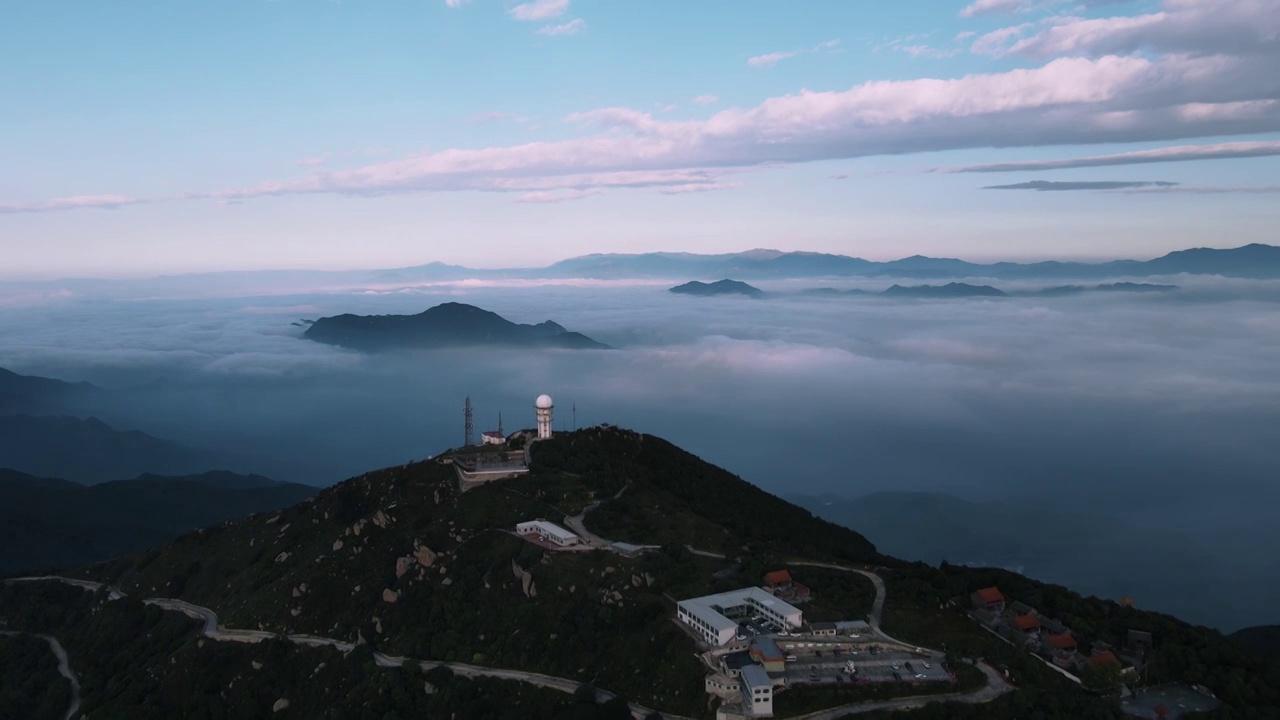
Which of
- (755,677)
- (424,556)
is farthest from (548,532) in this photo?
(755,677)

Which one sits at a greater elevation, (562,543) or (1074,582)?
(562,543)


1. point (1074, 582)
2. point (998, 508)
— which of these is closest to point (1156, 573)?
point (1074, 582)

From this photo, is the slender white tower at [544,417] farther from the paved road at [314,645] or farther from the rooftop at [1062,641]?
the rooftop at [1062,641]

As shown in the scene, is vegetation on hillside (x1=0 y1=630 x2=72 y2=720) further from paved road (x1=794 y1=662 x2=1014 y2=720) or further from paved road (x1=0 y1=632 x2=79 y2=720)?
paved road (x1=794 y1=662 x2=1014 y2=720)

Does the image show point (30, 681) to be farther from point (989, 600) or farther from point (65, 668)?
point (989, 600)

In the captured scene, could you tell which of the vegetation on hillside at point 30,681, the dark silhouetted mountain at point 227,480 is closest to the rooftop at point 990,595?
the vegetation on hillside at point 30,681

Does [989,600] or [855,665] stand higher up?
[989,600]

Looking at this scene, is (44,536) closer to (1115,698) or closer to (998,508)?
(1115,698)
